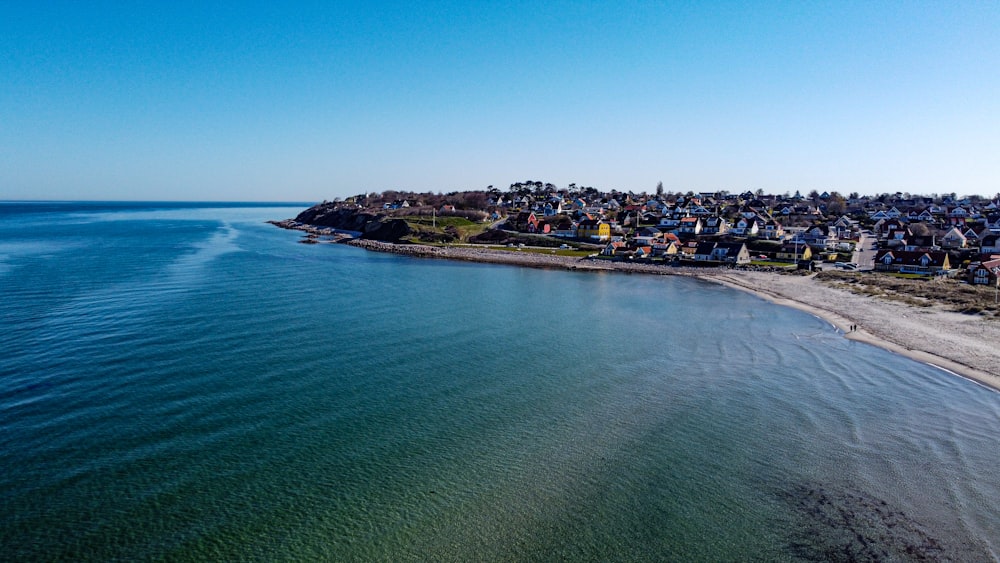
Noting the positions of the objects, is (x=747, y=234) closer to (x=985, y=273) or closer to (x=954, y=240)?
(x=954, y=240)

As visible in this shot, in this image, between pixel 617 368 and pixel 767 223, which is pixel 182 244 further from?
pixel 767 223

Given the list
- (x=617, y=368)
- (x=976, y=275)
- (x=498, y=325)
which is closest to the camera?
(x=617, y=368)

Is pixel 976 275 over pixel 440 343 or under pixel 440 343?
over

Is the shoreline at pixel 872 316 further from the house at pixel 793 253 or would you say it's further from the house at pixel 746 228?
the house at pixel 746 228

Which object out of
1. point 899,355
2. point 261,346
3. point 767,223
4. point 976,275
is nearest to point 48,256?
point 261,346

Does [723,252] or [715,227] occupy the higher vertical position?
[715,227]

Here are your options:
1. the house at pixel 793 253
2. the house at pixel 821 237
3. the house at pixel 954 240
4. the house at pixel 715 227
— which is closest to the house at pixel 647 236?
the house at pixel 715 227

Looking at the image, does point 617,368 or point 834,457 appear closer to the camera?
point 834,457

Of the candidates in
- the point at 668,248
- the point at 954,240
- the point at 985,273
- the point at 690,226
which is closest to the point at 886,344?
the point at 985,273
